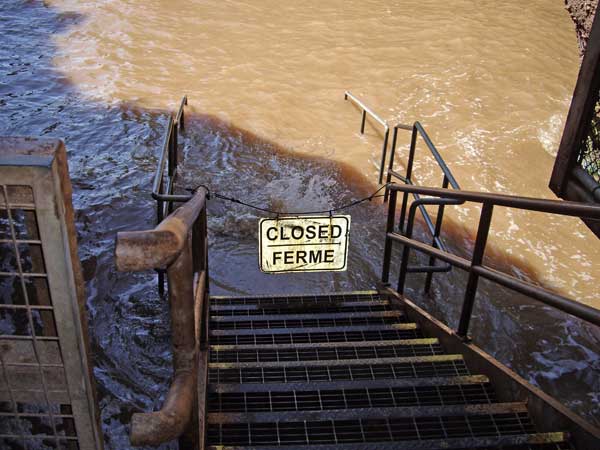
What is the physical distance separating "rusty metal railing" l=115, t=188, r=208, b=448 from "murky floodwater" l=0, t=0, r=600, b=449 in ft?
8.77

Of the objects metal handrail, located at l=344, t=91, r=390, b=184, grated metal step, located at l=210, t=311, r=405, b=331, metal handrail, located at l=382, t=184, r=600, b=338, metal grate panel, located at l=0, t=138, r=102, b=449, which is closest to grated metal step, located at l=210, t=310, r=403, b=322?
grated metal step, located at l=210, t=311, r=405, b=331

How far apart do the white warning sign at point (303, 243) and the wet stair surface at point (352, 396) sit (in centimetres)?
79

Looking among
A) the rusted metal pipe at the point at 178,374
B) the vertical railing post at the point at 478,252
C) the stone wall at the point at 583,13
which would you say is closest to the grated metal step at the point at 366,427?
the vertical railing post at the point at 478,252

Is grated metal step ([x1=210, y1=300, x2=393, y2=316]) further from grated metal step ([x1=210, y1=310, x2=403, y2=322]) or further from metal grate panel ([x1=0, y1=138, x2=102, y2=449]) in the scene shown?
metal grate panel ([x1=0, y1=138, x2=102, y2=449])

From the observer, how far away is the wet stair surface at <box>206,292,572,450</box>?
294 cm

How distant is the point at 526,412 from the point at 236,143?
7906 mm

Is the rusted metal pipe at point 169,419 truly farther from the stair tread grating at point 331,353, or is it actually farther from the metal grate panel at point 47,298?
the stair tread grating at point 331,353

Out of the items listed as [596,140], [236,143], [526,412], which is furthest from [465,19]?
[526,412]

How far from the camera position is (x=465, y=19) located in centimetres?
1727

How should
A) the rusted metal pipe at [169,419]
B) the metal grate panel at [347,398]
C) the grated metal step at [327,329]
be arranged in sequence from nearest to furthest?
1. the rusted metal pipe at [169,419]
2. the metal grate panel at [347,398]
3. the grated metal step at [327,329]

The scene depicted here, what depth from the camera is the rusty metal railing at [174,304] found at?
60.7 inches

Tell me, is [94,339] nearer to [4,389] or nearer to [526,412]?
[4,389]

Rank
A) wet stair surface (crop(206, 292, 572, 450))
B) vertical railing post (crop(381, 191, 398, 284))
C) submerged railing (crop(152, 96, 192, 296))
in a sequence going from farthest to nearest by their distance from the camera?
1. vertical railing post (crop(381, 191, 398, 284))
2. submerged railing (crop(152, 96, 192, 296))
3. wet stair surface (crop(206, 292, 572, 450))

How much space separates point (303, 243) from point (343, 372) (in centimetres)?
171
